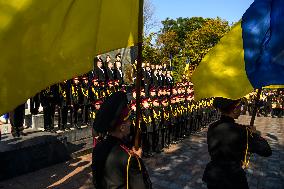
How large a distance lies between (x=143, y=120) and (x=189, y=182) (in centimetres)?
233

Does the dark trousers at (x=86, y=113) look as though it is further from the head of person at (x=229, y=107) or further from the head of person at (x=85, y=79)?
the head of person at (x=229, y=107)

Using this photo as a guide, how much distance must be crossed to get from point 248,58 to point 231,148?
3.46 feet

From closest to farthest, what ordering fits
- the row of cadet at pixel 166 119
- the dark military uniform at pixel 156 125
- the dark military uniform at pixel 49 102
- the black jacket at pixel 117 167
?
1. the black jacket at pixel 117 167
2. the row of cadet at pixel 166 119
3. the dark military uniform at pixel 156 125
4. the dark military uniform at pixel 49 102

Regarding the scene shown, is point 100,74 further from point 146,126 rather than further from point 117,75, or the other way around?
point 146,126

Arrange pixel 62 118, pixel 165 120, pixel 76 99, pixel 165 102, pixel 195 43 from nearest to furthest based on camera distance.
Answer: pixel 165 102, pixel 165 120, pixel 62 118, pixel 76 99, pixel 195 43

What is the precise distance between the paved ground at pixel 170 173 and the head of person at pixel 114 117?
4434 millimetres

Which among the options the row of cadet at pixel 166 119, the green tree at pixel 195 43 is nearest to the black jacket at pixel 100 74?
Answer: the row of cadet at pixel 166 119

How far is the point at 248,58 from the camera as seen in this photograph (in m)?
4.04

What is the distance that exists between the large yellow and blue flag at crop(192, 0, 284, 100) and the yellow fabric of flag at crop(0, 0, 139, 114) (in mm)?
1465

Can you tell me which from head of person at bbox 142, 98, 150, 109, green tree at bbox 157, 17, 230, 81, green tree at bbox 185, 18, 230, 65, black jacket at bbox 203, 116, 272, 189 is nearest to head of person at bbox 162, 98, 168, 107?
head of person at bbox 142, 98, 150, 109

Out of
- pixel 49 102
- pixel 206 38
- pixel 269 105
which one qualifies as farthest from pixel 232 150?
pixel 206 38

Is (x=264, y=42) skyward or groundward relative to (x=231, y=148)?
skyward

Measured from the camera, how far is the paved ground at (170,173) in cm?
723

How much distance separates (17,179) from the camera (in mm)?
7492
